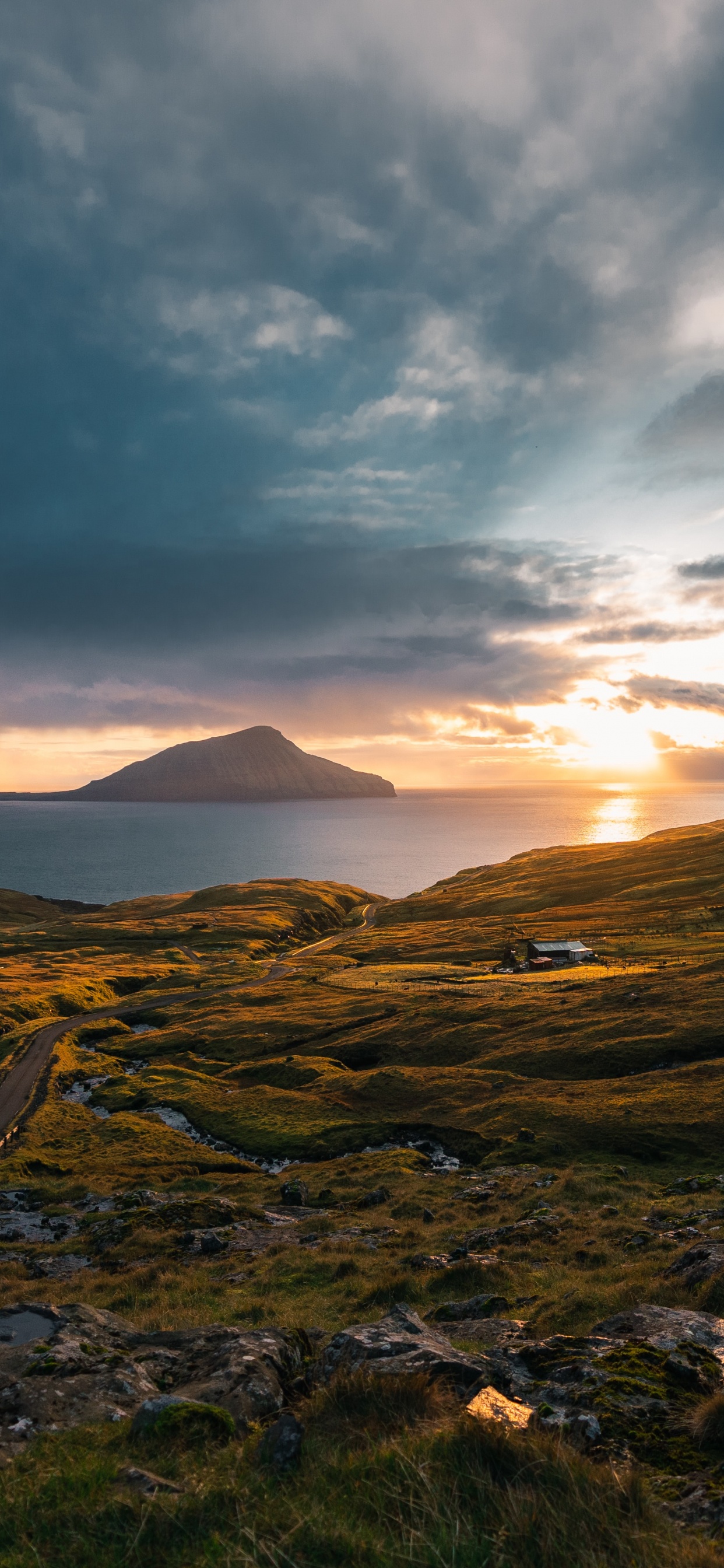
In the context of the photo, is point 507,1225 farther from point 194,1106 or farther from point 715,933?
point 715,933

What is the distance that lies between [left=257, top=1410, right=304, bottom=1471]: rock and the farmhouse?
11604 cm

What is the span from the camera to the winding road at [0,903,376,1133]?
68938 millimetres

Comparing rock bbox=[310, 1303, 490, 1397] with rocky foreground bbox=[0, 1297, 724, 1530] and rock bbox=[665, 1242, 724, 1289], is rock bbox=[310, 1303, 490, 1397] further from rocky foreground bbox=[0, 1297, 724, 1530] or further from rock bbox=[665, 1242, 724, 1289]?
rock bbox=[665, 1242, 724, 1289]

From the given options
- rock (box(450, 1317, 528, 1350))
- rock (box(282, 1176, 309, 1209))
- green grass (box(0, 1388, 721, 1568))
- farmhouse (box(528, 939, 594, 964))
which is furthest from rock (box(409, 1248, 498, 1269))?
farmhouse (box(528, 939, 594, 964))

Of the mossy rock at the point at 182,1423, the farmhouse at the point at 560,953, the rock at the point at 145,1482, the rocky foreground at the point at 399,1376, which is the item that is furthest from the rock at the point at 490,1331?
the farmhouse at the point at 560,953

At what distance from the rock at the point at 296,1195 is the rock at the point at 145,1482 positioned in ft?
118

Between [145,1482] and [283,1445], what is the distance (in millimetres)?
1530

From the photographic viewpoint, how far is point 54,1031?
96688 mm

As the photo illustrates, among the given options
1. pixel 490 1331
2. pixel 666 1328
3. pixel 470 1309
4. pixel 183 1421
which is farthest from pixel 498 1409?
pixel 470 1309

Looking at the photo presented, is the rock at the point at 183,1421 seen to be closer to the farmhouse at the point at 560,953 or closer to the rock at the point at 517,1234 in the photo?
the rock at the point at 517,1234

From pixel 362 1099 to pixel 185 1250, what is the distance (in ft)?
116

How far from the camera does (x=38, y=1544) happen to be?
6.36m

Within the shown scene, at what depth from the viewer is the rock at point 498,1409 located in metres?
8.45

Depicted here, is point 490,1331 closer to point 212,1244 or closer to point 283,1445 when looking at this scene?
point 283,1445
